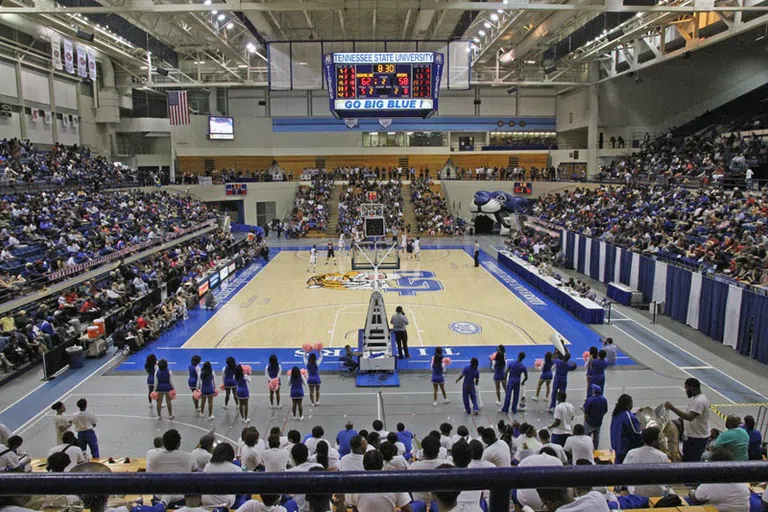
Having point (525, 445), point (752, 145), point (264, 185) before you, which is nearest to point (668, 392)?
point (525, 445)

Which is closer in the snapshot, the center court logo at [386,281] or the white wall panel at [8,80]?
the center court logo at [386,281]

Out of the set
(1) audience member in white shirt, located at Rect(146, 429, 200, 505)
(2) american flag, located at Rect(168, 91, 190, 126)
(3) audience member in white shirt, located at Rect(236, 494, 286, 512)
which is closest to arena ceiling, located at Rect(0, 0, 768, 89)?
(2) american flag, located at Rect(168, 91, 190, 126)

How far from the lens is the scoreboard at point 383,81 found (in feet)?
67.0

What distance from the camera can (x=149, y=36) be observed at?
3500cm

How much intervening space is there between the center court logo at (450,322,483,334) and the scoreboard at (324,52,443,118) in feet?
26.8

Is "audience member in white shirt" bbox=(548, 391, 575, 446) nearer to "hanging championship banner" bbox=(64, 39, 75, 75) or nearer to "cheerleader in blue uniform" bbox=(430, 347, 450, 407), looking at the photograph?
"cheerleader in blue uniform" bbox=(430, 347, 450, 407)

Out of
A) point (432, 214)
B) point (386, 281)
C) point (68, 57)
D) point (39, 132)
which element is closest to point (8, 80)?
point (39, 132)

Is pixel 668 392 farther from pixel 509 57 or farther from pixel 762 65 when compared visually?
pixel 509 57

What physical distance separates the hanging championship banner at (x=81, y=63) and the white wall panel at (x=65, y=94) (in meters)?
7.84

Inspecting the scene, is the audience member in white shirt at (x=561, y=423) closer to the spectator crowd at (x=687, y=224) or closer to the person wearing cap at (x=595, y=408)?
the person wearing cap at (x=595, y=408)

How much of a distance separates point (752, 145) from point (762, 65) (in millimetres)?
10354

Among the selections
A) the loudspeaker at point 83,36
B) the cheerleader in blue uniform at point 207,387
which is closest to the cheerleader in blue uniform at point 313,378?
the cheerleader in blue uniform at point 207,387

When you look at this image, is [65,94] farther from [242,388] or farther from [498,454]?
[498,454]

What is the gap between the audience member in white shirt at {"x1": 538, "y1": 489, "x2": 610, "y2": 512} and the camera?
282cm
